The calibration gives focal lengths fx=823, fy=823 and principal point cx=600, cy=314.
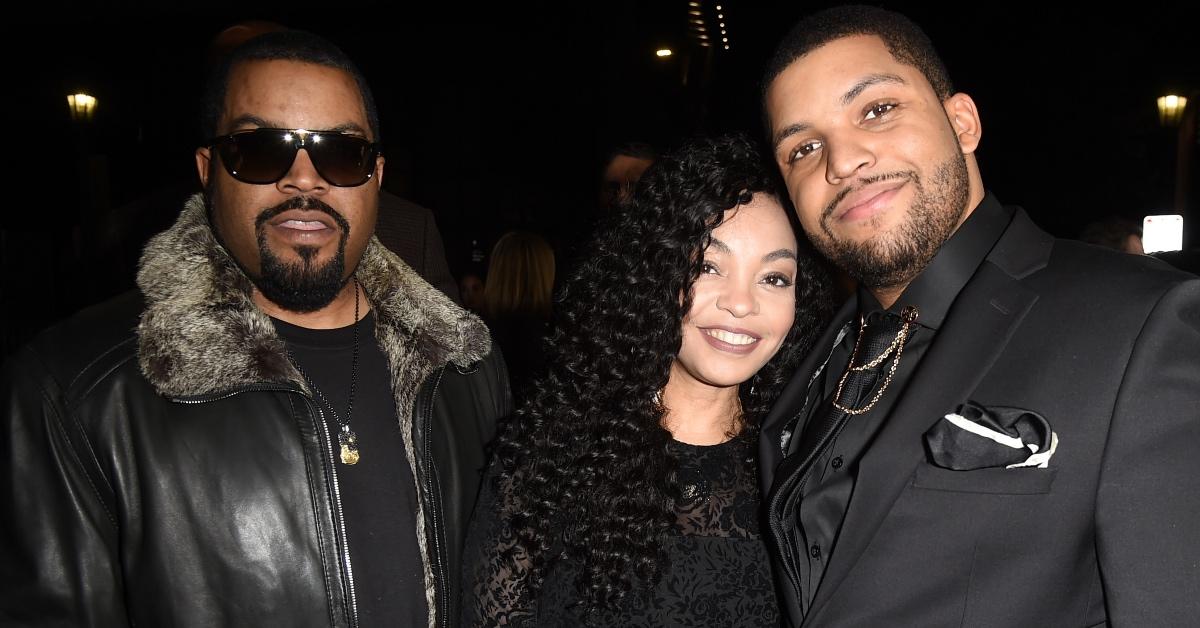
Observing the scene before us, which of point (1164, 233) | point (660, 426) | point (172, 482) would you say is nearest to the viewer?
point (172, 482)

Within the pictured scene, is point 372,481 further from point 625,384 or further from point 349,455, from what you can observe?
point 625,384

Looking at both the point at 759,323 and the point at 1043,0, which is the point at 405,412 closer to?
the point at 759,323

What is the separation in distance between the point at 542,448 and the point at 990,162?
10.7 m

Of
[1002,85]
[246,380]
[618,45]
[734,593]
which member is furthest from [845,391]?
[1002,85]

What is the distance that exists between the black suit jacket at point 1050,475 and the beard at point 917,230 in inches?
5.8

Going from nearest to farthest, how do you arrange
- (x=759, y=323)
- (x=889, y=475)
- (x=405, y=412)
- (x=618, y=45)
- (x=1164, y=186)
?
(x=889, y=475) → (x=405, y=412) → (x=759, y=323) → (x=618, y=45) → (x=1164, y=186)

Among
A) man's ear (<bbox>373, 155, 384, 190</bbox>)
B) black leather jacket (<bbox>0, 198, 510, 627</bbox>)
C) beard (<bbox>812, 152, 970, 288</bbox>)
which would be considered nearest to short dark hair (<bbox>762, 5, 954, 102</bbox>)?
beard (<bbox>812, 152, 970, 288</bbox>)

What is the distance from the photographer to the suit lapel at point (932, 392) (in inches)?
68.3

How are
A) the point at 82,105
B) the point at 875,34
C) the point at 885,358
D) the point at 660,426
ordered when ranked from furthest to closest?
1. the point at 82,105
2. the point at 660,426
3. the point at 875,34
4. the point at 885,358

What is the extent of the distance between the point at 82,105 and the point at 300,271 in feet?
38.5

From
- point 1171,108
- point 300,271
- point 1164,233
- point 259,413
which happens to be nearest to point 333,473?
point 259,413

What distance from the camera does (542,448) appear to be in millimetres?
2590

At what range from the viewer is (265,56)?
2.26m

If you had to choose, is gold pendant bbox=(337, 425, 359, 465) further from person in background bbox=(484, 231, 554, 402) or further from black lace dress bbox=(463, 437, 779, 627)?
person in background bbox=(484, 231, 554, 402)
